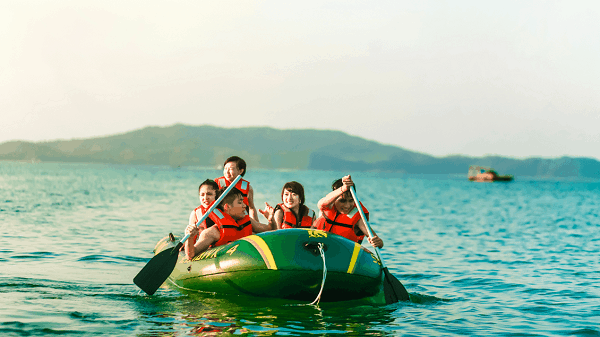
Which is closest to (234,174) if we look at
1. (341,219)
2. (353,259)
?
(341,219)

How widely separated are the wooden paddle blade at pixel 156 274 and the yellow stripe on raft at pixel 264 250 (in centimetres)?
118

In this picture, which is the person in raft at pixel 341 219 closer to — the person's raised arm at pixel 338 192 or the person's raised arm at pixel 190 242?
the person's raised arm at pixel 338 192

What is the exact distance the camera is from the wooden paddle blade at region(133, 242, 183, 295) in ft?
26.3

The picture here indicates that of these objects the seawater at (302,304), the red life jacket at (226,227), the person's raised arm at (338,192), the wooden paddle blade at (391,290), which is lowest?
the seawater at (302,304)

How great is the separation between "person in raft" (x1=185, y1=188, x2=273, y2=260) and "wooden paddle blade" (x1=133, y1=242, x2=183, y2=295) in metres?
0.23

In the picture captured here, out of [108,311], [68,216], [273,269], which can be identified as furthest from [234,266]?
[68,216]

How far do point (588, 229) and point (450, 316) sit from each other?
17.4 metres

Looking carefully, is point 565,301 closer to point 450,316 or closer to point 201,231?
point 450,316

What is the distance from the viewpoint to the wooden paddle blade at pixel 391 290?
7.79 m

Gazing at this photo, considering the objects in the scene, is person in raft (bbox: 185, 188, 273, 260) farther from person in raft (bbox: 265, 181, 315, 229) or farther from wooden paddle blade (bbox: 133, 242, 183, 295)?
person in raft (bbox: 265, 181, 315, 229)

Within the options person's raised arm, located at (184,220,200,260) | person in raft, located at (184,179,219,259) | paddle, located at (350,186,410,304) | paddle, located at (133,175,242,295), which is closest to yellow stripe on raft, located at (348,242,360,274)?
paddle, located at (350,186,410,304)

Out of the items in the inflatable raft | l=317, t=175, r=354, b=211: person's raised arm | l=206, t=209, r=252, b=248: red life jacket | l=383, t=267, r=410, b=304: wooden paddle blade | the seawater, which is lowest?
the seawater

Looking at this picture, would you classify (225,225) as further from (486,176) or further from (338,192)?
(486,176)

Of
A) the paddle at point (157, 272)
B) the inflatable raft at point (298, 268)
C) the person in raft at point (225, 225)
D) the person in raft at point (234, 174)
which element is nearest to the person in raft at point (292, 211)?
the person in raft at point (225, 225)
